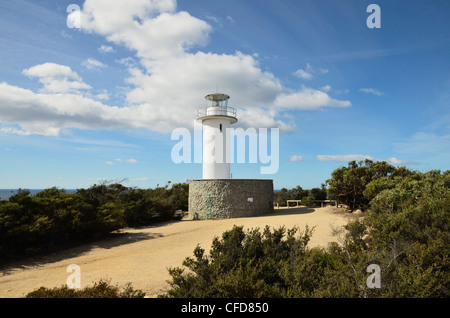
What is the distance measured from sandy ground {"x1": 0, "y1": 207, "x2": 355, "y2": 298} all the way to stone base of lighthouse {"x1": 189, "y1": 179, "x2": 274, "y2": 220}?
8.96 feet

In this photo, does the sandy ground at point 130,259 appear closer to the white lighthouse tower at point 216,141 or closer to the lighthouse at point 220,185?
the lighthouse at point 220,185

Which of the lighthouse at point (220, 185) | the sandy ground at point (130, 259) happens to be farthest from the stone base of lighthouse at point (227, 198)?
the sandy ground at point (130, 259)

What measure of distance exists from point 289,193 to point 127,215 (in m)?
18.5

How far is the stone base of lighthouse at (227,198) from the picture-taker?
17531mm

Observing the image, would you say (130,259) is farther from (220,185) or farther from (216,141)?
(216,141)

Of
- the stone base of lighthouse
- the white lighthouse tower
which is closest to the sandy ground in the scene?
the stone base of lighthouse

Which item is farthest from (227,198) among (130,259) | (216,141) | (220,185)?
(130,259)

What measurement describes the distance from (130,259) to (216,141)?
1204 cm

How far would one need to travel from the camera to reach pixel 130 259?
9.12 m

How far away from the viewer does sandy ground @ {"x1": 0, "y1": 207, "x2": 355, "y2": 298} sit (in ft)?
22.6

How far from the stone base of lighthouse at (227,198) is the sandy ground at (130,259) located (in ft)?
8.96
